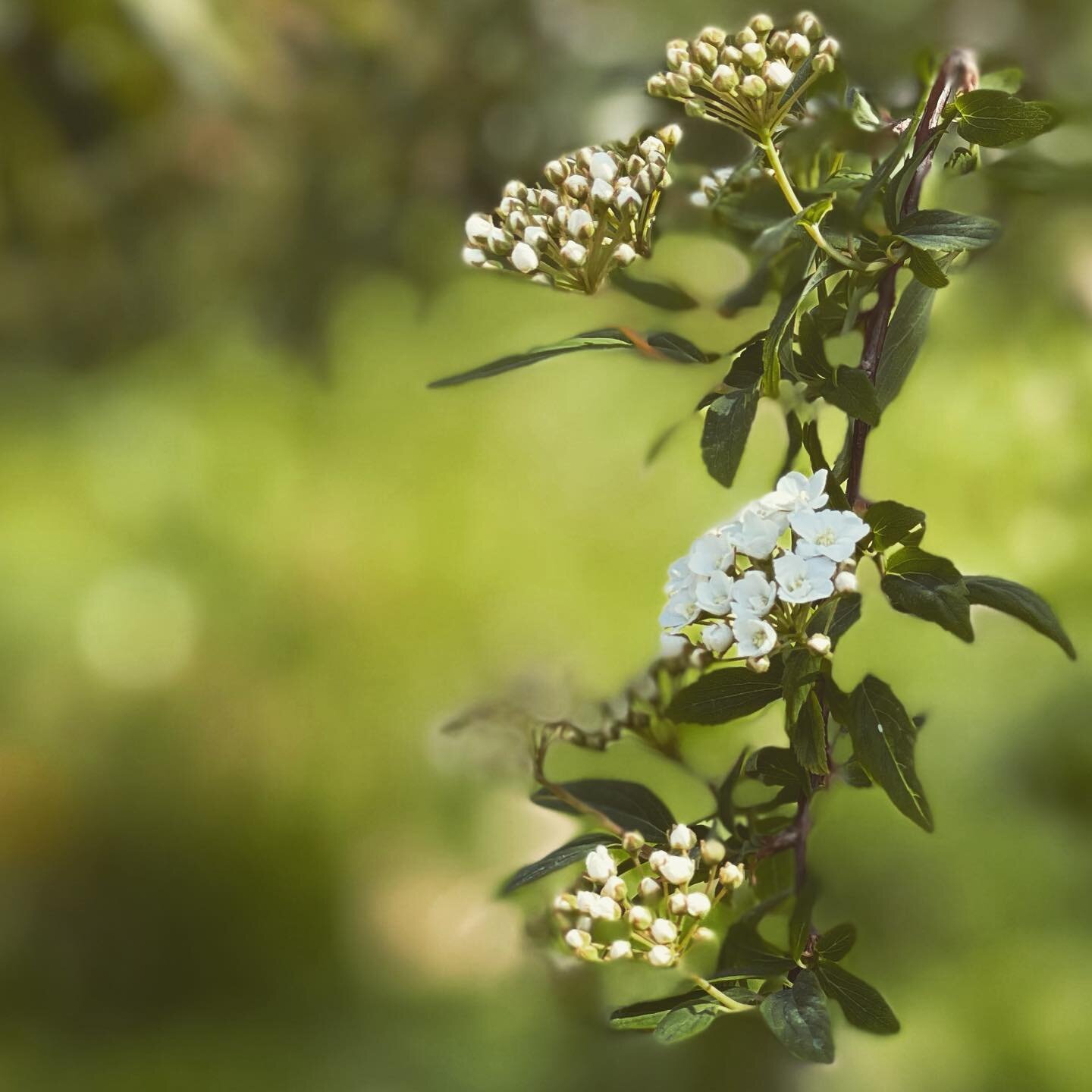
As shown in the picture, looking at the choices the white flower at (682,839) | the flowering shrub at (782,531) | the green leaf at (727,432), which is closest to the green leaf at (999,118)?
the flowering shrub at (782,531)

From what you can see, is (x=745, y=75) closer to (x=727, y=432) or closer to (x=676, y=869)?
(x=727, y=432)

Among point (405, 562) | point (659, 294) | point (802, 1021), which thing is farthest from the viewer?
point (405, 562)

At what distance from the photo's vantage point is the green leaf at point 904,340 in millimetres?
347

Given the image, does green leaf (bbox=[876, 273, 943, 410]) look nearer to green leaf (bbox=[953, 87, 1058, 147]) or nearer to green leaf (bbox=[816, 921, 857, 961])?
green leaf (bbox=[953, 87, 1058, 147])

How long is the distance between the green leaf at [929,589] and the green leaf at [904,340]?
6cm

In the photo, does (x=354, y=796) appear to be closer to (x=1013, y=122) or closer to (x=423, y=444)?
(x=423, y=444)

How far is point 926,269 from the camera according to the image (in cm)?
31

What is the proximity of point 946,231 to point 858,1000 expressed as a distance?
0.24 metres

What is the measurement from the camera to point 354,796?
87 centimetres

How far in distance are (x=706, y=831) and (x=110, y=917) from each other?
71 centimetres

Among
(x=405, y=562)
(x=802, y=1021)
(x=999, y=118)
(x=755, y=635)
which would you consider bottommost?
(x=802, y=1021)

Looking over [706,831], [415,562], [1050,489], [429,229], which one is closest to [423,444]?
[415,562]

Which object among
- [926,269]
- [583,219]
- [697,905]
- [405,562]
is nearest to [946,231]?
[926,269]

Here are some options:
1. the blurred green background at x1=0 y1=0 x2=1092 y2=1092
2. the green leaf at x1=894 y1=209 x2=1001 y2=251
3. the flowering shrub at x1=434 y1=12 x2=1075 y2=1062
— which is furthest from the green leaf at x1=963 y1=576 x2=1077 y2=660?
the blurred green background at x1=0 y1=0 x2=1092 y2=1092
